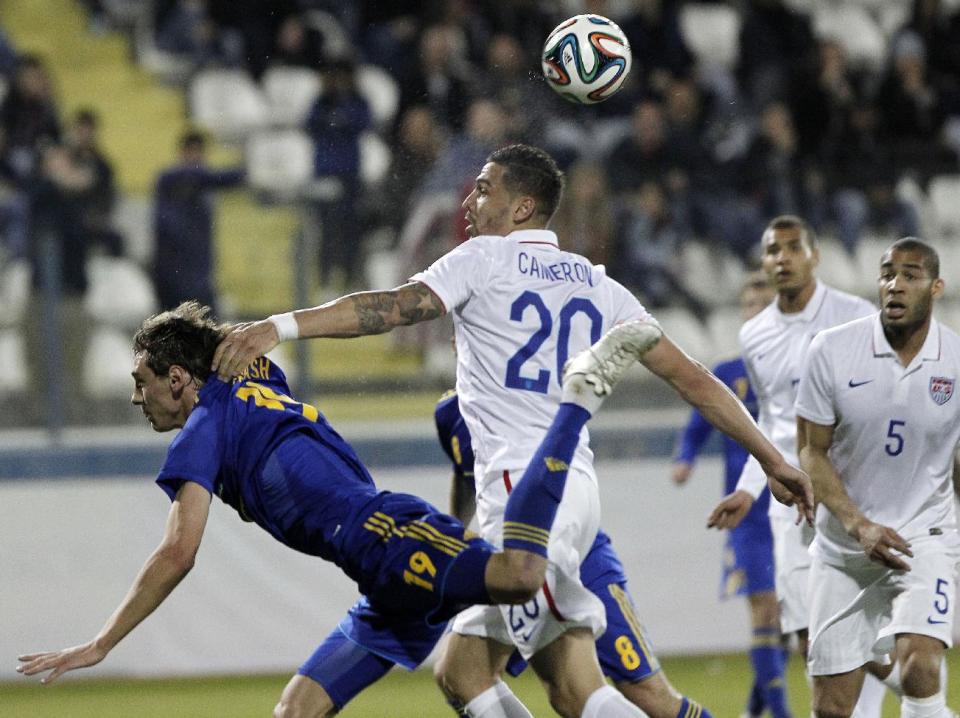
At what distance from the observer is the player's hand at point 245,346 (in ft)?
14.8

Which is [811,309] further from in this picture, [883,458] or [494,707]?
[494,707]

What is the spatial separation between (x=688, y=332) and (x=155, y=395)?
598cm

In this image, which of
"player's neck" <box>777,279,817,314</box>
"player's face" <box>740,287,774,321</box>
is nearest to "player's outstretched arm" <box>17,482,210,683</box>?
"player's neck" <box>777,279,817,314</box>

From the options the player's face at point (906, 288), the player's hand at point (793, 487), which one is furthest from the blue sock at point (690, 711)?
the player's face at point (906, 288)

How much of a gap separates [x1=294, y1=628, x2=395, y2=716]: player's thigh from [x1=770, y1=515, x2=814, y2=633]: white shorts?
2.52m

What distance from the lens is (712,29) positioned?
14070 millimetres

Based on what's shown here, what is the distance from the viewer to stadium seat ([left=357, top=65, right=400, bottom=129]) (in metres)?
11.8

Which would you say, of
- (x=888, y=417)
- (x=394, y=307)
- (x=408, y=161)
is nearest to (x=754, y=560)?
(x=888, y=417)

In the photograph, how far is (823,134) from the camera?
12.8 m

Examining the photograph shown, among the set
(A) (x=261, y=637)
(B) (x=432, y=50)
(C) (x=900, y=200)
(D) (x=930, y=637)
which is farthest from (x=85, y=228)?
(D) (x=930, y=637)

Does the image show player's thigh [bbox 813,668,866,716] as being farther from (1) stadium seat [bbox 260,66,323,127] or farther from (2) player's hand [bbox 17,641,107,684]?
(1) stadium seat [bbox 260,66,323,127]

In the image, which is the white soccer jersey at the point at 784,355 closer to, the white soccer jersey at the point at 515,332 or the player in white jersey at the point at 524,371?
the player in white jersey at the point at 524,371

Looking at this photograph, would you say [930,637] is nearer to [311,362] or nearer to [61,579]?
[311,362]

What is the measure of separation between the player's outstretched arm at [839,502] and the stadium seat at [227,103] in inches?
281
